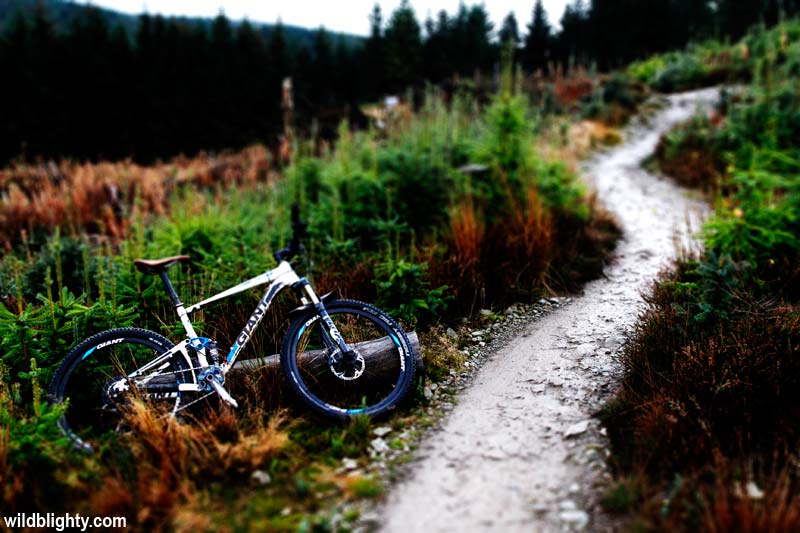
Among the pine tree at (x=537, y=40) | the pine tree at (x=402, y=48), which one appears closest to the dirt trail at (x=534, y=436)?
the pine tree at (x=537, y=40)

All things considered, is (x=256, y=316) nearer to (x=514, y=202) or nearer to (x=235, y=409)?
(x=235, y=409)

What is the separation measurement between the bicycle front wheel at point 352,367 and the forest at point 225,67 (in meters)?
18.9

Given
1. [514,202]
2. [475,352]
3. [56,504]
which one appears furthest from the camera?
[514,202]

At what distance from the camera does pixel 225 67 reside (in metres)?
45.5

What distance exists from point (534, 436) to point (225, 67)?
1889 inches

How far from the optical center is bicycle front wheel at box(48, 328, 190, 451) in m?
3.96

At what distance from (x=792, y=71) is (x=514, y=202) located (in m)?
14.7

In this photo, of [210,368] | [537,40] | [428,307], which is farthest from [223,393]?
[537,40]

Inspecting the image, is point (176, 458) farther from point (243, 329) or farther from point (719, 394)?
point (719, 394)

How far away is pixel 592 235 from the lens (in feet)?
25.9

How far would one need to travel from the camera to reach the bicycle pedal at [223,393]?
4.01 m

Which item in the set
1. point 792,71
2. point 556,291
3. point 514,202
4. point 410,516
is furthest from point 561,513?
point 792,71

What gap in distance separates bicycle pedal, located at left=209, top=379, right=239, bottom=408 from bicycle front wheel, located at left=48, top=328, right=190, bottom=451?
245mm

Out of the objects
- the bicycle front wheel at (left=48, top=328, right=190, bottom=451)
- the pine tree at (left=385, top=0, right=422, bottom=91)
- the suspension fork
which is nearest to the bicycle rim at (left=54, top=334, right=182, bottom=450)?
the bicycle front wheel at (left=48, top=328, right=190, bottom=451)
